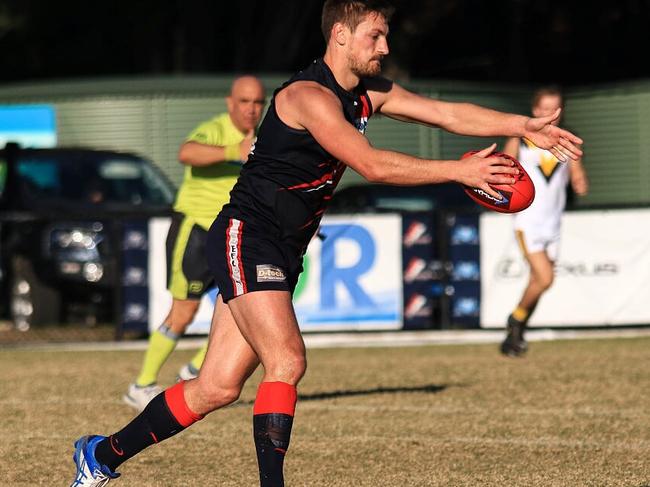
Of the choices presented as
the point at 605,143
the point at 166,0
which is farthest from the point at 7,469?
the point at 166,0

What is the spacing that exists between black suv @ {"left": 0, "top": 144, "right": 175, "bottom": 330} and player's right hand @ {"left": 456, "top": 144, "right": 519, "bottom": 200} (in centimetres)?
991

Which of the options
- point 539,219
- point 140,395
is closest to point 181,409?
point 140,395

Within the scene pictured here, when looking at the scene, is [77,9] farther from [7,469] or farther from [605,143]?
[7,469]

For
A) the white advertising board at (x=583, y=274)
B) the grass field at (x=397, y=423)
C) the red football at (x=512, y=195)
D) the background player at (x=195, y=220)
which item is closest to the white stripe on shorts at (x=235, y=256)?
the red football at (x=512, y=195)

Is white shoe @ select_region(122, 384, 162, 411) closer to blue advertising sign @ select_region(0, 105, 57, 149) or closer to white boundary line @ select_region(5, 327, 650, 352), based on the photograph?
white boundary line @ select_region(5, 327, 650, 352)

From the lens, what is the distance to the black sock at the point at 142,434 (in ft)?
22.6

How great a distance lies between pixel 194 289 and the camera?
10742mm

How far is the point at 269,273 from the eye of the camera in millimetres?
6652

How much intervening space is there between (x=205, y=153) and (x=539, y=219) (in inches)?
169

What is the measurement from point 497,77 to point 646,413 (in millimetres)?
25503

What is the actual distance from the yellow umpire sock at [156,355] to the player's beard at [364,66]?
438cm

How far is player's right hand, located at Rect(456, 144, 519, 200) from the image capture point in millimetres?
6000

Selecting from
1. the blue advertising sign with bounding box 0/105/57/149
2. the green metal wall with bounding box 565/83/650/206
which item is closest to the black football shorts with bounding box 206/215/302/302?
the blue advertising sign with bounding box 0/105/57/149

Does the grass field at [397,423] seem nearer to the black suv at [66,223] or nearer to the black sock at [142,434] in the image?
the black sock at [142,434]
